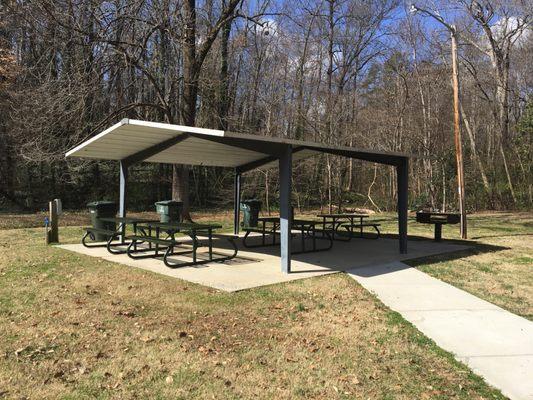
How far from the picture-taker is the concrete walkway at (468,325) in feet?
12.4

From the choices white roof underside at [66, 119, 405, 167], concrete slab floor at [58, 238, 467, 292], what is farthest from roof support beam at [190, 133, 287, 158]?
concrete slab floor at [58, 238, 467, 292]

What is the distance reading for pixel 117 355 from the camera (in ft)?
13.3

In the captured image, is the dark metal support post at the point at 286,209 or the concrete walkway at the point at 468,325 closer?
the concrete walkway at the point at 468,325

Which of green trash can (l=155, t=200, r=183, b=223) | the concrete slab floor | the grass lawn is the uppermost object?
green trash can (l=155, t=200, r=183, b=223)

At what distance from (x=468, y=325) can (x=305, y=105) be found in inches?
738

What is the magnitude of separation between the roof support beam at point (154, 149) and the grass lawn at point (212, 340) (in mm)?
2703

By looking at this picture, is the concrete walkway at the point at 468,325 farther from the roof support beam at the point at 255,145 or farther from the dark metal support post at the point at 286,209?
the roof support beam at the point at 255,145

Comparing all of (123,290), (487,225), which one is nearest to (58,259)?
(123,290)

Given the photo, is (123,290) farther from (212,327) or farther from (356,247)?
(356,247)

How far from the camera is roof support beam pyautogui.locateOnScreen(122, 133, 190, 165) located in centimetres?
899

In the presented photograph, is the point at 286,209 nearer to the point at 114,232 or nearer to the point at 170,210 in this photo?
the point at 114,232

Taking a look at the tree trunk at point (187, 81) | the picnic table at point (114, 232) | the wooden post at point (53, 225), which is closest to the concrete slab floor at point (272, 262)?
the picnic table at point (114, 232)

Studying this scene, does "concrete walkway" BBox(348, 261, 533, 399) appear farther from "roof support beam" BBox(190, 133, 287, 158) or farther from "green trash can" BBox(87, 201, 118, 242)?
"green trash can" BBox(87, 201, 118, 242)

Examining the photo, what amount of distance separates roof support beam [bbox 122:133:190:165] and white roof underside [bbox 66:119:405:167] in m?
0.05
